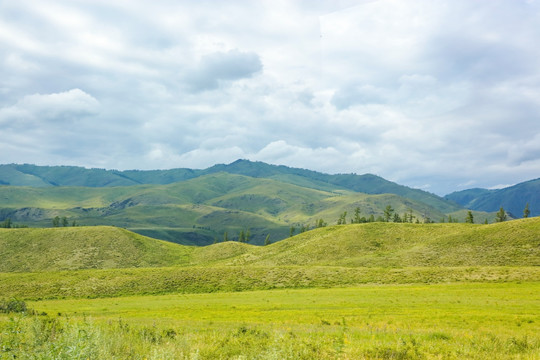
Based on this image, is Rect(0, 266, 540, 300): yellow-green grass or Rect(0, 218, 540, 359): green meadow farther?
Rect(0, 266, 540, 300): yellow-green grass

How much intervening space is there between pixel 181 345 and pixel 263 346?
3.44m

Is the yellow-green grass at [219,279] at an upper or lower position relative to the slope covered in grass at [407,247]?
lower

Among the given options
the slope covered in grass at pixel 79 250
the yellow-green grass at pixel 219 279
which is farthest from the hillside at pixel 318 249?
the yellow-green grass at pixel 219 279

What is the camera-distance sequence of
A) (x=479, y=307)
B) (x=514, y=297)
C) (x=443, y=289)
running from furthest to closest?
(x=443, y=289), (x=514, y=297), (x=479, y=307)

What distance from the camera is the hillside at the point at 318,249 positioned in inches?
3753

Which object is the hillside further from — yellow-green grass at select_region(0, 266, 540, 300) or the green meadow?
yellow-green grass at select_region(0, 266, 540, 300)

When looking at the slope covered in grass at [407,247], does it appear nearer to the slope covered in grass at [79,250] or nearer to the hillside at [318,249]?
the hillside at [318,249]

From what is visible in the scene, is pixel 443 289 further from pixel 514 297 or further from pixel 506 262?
pixel 506 262

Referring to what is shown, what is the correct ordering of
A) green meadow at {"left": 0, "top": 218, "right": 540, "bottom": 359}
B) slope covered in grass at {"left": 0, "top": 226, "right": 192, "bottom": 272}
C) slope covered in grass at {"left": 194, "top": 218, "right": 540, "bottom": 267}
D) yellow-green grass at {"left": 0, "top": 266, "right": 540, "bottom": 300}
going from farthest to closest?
1. slope covered in grass at {"left": 0, "top": 226, "right": 192, "bottom": 272}
2. slope covered in grass at {"left": 194, "top": 218, "right": 540, "bottom": 267}
3. yellow-green grass at {"left": 0, "top": 266, "right": 540, "bottom": 300}
4. green meadow at {"left": 0, "top": 218, "right": 540, "bottom": 359}

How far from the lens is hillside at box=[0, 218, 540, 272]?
95.3m

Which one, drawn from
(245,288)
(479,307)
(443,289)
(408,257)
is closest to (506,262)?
(408,257)

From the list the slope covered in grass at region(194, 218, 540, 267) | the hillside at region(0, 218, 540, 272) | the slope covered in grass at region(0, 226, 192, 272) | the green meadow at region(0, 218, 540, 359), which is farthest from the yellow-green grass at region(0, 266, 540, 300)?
the slope covered in grass at region(0, 226, 192, 272)

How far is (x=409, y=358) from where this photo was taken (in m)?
12.8

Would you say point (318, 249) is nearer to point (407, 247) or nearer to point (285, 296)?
point (407, 247)
